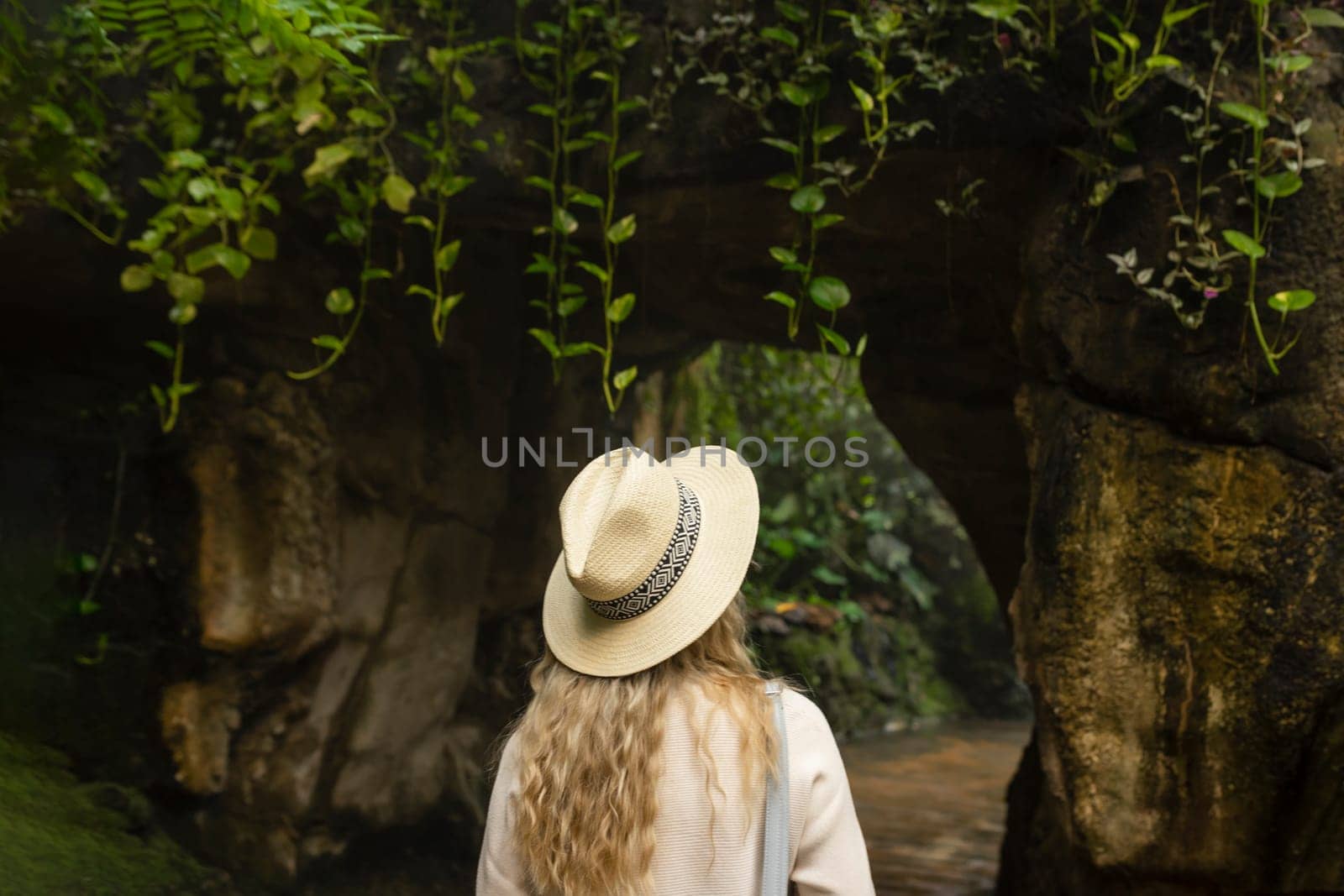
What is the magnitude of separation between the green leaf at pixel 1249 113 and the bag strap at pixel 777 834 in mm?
1784

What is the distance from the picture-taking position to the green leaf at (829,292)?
9.84 feet

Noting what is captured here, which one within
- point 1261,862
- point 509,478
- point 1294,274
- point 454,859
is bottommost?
point 454,859

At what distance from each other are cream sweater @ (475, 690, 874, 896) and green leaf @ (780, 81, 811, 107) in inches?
69.3

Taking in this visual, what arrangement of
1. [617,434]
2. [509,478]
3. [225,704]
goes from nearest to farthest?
[225,704]
[509,478]
[617,434]

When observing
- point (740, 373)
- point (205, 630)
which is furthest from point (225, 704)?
point (740, 373)

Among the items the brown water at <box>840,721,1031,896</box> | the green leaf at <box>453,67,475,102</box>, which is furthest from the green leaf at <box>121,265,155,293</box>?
the brown water at <box>840,721,1031,896</box>

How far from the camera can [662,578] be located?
170cm

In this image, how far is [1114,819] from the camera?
2.73m

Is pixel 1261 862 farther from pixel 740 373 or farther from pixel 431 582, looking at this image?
pixel 740 373

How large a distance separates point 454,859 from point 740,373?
15.4ft

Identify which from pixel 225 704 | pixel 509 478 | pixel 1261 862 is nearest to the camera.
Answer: pixel 1261 862

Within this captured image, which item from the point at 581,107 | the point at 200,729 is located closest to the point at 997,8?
the point at 581,107

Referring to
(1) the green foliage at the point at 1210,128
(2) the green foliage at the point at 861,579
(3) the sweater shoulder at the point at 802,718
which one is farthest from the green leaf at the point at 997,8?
(2) the green foliage at the point at 861,579

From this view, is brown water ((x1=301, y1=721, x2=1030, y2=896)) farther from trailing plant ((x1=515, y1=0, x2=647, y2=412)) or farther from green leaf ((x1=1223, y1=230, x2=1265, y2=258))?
green leaf ((x1=1223, y1=230, x2=1265, y2=258))
